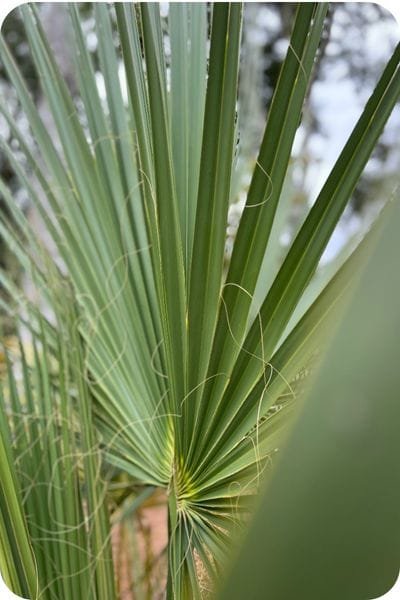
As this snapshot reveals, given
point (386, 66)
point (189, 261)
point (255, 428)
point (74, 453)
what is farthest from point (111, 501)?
point (386, 66)

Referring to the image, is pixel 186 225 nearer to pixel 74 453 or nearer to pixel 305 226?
pixel 305 226

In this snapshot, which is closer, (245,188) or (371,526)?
(371,526)

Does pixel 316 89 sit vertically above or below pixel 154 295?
above

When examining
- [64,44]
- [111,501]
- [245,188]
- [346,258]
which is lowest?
[111,501]

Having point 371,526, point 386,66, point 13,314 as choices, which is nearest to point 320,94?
point 386,66

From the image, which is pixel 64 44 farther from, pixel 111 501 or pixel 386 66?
pixel 111 501

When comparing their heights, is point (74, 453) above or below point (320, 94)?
below
